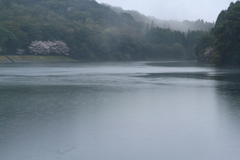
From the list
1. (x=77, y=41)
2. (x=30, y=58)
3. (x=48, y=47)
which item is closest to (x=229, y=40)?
(x=30, y=58)

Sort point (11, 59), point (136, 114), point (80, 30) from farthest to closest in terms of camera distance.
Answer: point (80, 30) → point (11, 59) → point (136, 114)

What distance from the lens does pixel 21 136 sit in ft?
35.2

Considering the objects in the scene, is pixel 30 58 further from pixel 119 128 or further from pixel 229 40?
pixel 119 128

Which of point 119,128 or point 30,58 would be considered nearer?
point 119,128

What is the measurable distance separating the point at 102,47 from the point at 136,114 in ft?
394

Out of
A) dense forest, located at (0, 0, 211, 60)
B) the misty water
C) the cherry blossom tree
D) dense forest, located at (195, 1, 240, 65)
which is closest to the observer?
the misty water

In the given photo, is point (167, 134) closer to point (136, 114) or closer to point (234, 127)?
point (234, 127)

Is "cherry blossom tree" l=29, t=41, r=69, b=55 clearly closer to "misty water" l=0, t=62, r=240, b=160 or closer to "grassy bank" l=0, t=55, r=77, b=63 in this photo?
"grassy bank" l=0, t=55, r=77, b=63

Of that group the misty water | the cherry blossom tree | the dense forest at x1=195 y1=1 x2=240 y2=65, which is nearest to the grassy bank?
the cherry blossom tree

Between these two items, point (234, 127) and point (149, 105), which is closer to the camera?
point (234, 127)

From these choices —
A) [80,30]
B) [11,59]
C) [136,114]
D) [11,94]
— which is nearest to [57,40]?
[80,30]

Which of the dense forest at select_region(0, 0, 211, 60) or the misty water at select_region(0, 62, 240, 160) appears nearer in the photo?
the misty water at select_region(0, 62, 240, 160)

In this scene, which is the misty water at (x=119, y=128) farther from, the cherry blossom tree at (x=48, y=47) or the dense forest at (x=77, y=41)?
the cherry blossom tree at (x=48, y=47)

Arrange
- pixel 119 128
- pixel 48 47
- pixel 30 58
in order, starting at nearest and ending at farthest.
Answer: pixel 119 128 → pixel 30 58 → pixel 48 47
